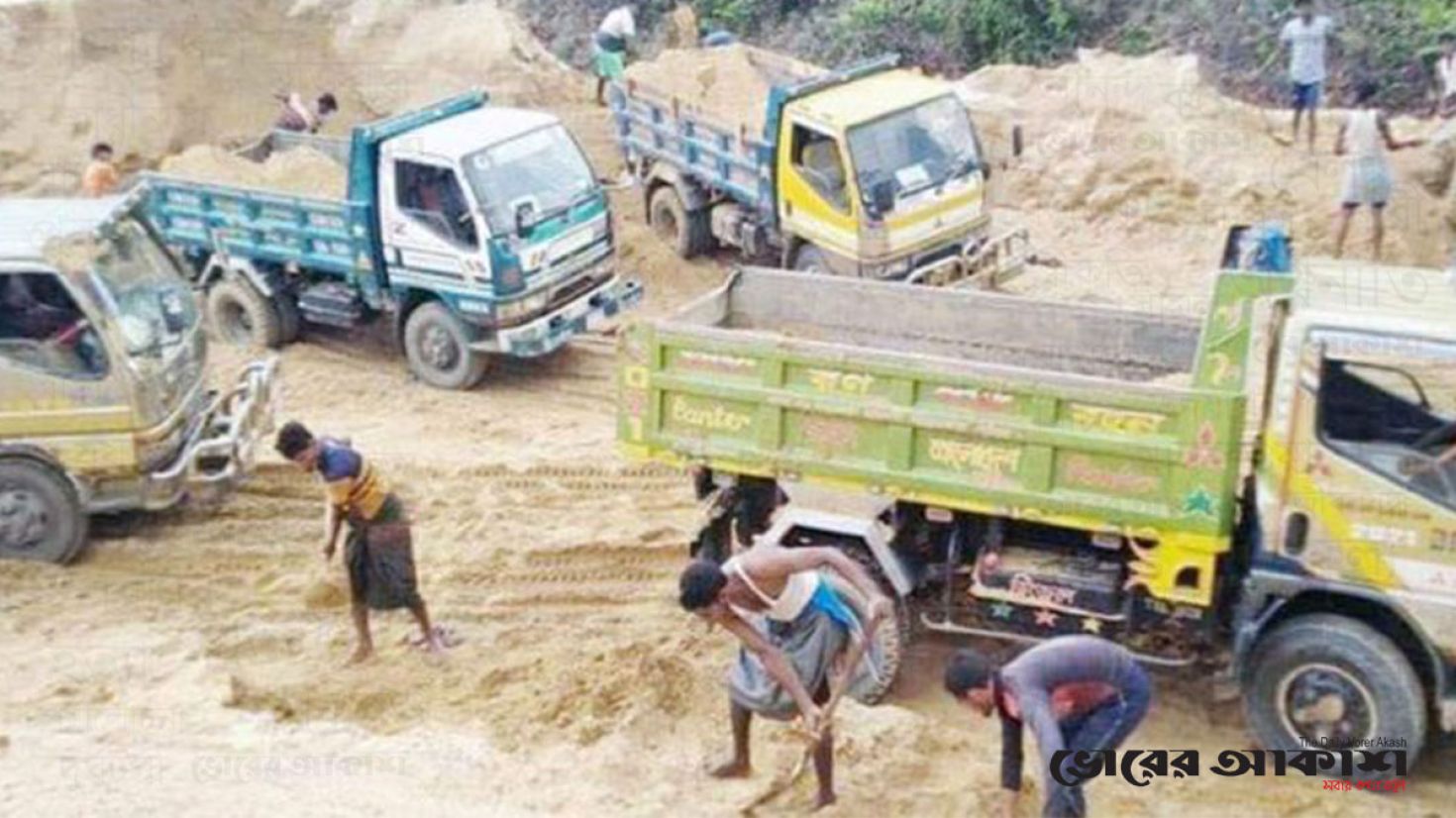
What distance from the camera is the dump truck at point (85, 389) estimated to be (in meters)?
10.4

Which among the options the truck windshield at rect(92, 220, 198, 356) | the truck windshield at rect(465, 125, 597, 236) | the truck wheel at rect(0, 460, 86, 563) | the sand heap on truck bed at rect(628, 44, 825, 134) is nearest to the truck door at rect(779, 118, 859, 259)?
the sand heap on truck bed at rect(628, 44, 825, 134)

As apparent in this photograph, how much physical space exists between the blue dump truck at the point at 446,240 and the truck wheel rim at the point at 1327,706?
254 inches

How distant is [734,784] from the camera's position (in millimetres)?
8070

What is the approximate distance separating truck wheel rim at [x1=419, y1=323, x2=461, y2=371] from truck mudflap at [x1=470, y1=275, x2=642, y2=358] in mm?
A: 228

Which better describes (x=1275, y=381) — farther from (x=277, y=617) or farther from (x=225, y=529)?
(x=225, y=529)

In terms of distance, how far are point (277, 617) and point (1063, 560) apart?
12.9ft

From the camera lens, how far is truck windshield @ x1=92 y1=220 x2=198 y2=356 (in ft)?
34.9

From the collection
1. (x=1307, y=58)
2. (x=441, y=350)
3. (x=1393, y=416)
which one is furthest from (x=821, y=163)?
(x=1393, y=416)

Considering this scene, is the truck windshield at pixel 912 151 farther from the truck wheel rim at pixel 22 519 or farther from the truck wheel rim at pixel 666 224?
the truck wheel rim at pixel 22 519

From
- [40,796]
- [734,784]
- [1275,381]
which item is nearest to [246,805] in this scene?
[40,796]

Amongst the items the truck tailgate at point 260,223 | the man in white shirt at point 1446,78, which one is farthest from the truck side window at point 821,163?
the man in white shirt at point 1446,78

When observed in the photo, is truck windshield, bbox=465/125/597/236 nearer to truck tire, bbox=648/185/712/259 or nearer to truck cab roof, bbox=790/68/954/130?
truck cab roof, bbox=790/68/954/130

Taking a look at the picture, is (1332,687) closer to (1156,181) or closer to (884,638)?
(884,638)

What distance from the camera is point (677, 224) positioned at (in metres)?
16.4
